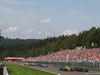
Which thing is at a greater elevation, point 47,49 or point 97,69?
point 47,49

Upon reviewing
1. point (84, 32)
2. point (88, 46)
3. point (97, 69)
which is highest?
point (84, 32)

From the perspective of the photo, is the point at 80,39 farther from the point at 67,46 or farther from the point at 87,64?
the point at 87,64

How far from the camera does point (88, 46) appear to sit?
329ft

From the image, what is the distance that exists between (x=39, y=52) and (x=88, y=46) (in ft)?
326

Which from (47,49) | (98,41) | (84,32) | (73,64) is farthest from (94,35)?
(47,49)

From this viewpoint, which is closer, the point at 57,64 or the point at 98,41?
the point at 57,64

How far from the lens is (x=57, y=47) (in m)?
153

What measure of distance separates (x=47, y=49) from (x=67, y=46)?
4675cm

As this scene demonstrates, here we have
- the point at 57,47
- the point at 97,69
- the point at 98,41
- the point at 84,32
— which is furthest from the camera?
the point at 57,47

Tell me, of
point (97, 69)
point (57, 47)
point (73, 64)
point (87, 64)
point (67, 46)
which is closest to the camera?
point (97, 69)

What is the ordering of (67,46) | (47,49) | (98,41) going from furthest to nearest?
(47,49) < (67,46) < (98,41)

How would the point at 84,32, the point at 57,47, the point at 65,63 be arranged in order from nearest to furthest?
the point at 65,63 < the point at 84,32 < the point at 57,47

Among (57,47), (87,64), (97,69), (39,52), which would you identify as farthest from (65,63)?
(39,52)

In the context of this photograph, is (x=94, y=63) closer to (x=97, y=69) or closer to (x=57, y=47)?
(x=97, y=69)
